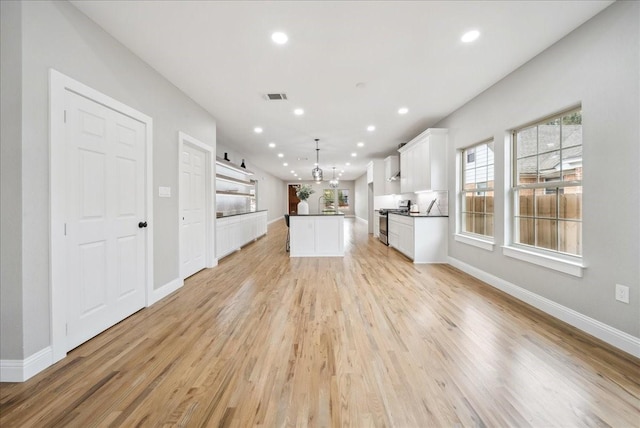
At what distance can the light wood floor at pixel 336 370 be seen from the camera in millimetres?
1394

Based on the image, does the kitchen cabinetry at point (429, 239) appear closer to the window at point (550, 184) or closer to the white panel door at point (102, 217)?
the window at point (550, 184)

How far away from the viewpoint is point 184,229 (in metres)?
3.81

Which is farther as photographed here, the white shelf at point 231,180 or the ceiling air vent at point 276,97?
the white shelf at point 231,180

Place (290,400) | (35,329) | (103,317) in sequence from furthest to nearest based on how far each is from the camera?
1. (103,317)
2. (35,329)
3. (290,400)

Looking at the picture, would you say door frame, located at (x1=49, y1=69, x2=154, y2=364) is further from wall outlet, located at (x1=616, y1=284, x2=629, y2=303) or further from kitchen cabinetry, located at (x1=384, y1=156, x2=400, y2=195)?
kitchen cabinetry, located at (x1=384, y1=156, x2=400, y2=195)

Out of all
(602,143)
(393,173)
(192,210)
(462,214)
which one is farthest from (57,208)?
(393,173)

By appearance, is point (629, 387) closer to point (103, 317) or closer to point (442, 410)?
point (442, 410)

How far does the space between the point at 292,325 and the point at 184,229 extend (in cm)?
239

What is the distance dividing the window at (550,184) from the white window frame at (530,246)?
1 centimetres

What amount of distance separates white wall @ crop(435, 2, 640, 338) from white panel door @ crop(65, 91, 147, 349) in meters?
4.41

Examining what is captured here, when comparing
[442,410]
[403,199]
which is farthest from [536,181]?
[403,199]

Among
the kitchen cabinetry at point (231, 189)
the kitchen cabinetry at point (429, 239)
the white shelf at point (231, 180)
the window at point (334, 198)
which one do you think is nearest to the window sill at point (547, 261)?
the kitchen cabinetry at point (429, 239)

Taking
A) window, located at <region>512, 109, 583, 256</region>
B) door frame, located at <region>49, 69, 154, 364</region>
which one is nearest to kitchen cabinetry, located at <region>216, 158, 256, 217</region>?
door frame, located at <region>49, 69, 154, 364</region>

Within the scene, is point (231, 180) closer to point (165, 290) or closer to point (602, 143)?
point (165, 290)
